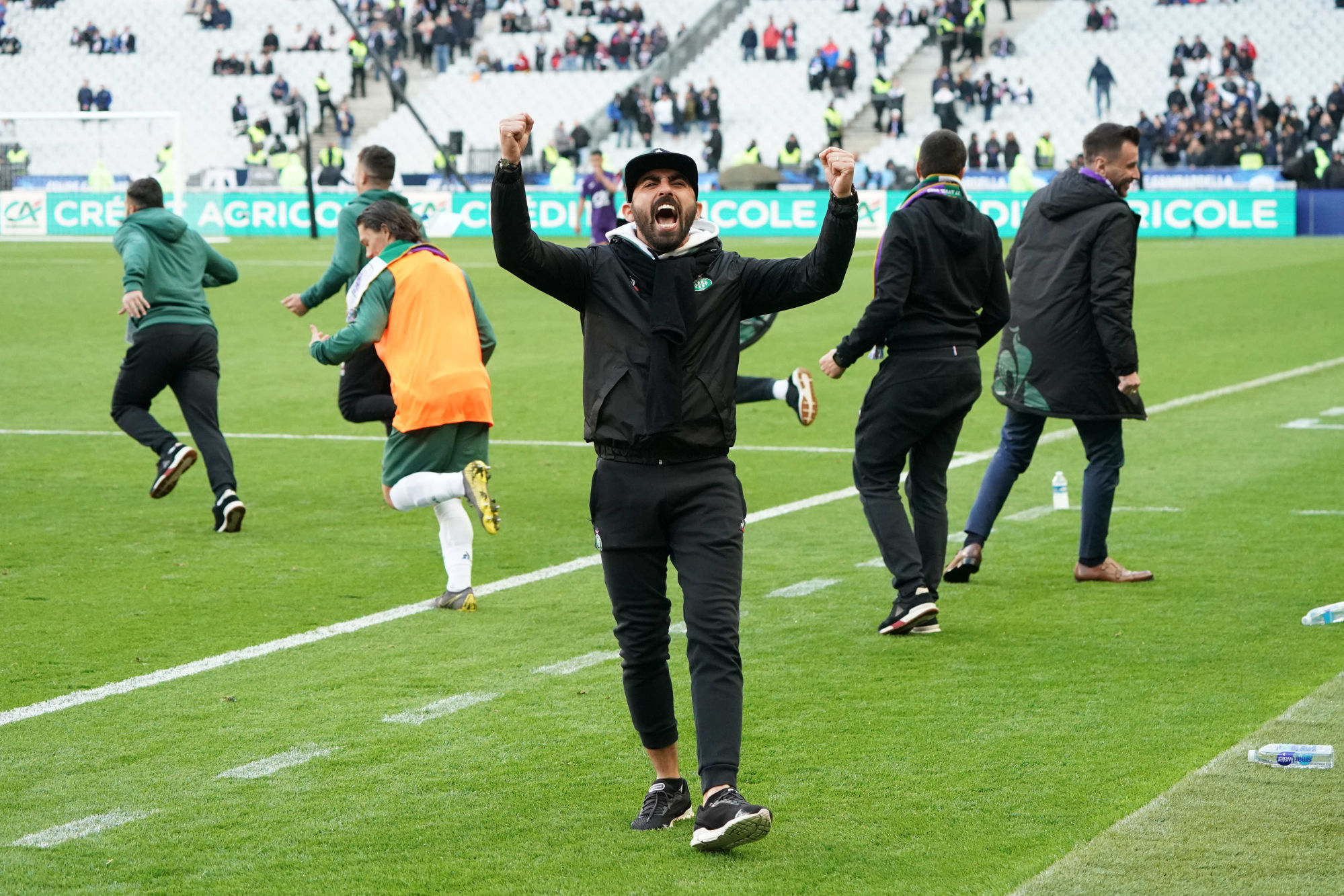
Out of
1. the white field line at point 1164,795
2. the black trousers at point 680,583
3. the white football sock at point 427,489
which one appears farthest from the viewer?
the white football sock at point 427,489

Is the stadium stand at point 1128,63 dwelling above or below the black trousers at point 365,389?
above

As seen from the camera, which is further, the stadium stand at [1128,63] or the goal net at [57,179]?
the stadium stand at [1128,63]

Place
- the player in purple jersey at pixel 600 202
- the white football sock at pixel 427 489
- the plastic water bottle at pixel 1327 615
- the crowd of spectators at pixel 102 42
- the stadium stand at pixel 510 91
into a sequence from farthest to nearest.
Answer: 1. the crowd of spectators at pixel 102 42
2. the stadium stand at pixel 510 91
3. the player in purple jersey at pixel 600 202
4. the white football sock at pixel 427 489
5. the plastic water bottle at pixel 1327 615

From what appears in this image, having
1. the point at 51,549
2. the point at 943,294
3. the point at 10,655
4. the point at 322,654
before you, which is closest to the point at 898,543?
the point at 943,294

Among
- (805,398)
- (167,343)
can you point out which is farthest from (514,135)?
(167,343)

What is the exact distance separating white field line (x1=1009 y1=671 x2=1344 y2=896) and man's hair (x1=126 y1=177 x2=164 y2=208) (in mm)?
6691

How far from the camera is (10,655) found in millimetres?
7055

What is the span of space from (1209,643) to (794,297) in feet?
9.72

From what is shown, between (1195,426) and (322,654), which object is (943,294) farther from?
(1195,426)

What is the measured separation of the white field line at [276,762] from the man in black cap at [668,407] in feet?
3.89

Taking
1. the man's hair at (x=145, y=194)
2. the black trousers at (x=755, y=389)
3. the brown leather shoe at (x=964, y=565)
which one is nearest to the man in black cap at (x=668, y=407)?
the brown leather shoe at (x=964, y=565)

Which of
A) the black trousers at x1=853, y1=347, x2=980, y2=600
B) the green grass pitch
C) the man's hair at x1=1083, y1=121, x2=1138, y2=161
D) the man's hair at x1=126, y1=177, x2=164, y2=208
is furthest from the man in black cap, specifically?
the man's hair at x1=126, y1=177, x2=164, y2=208

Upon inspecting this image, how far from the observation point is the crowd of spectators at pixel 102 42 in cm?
5731

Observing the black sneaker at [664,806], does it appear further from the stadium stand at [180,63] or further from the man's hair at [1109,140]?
the stadium stand at [180,63]
